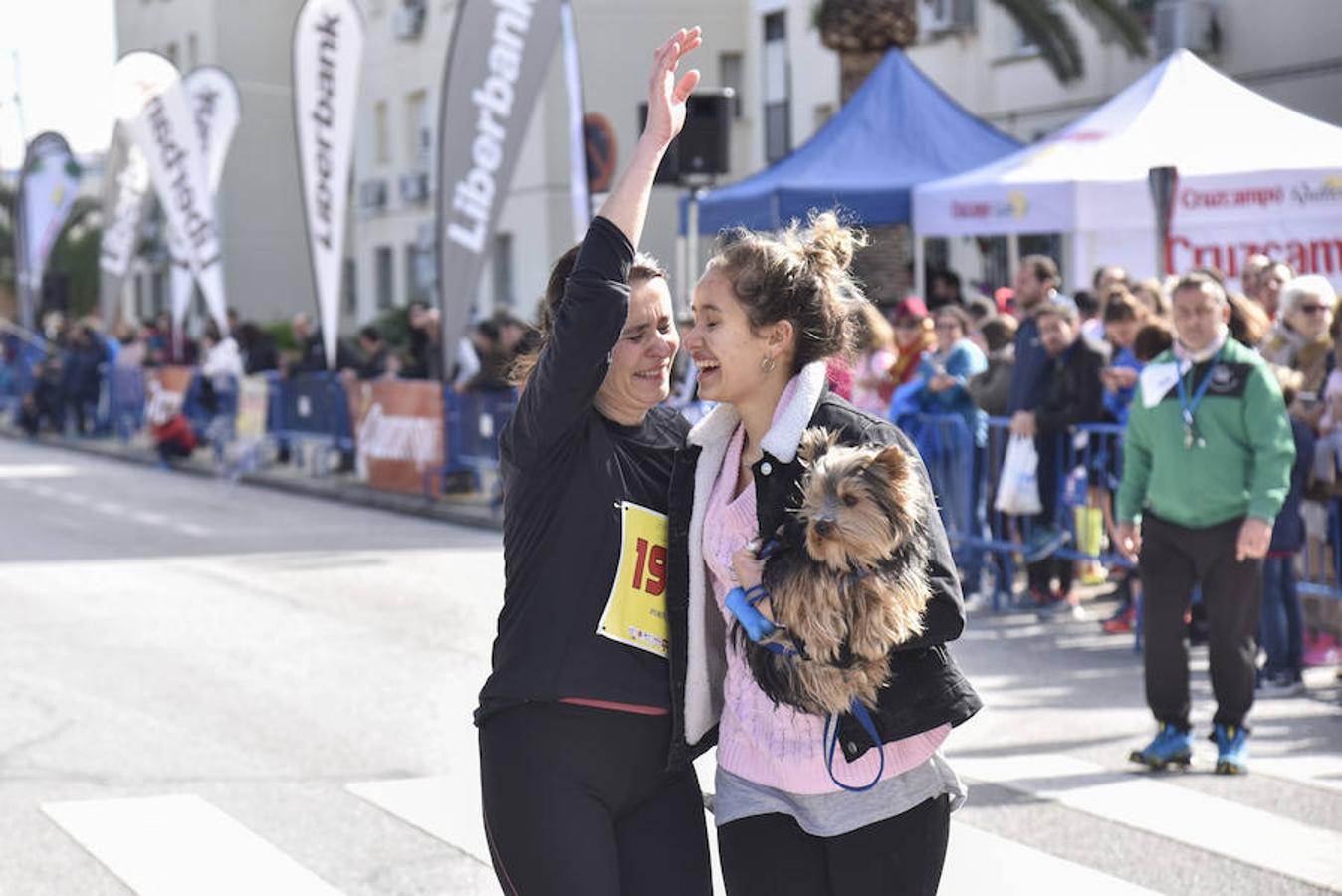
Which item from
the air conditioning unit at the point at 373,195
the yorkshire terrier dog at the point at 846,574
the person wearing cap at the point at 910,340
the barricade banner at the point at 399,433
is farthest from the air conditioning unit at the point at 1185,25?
the yorkshire terrier dog at the point at 846,574

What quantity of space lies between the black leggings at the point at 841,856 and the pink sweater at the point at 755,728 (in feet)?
0.27

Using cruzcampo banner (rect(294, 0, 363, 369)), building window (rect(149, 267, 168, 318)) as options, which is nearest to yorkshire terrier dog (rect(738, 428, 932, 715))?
cruzcampo banner (rect(294, 0, 363, 369))

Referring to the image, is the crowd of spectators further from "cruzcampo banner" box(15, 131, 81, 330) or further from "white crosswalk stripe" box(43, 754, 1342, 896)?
"cruzcampo banner" box(15, 131, 81, 330)

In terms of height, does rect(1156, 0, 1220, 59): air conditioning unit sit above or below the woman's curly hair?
above

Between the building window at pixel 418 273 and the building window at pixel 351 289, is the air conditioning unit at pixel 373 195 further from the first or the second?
the building window at pixel 351 289

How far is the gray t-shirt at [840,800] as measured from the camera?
129 inches

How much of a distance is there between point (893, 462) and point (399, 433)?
53.6ft

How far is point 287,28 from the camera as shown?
50688mm

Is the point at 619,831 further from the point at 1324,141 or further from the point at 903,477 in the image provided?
the point at 1324,141

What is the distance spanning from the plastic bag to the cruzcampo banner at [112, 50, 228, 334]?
14.9m

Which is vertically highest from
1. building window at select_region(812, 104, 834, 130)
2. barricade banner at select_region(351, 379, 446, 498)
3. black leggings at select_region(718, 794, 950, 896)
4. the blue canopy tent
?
building window at select_region(812, 104, 834, 130)

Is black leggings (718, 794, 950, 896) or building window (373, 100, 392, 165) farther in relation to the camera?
building window (373, 100, 392, 165)

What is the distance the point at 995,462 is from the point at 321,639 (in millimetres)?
4006

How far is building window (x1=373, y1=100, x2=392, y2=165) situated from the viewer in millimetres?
44219
